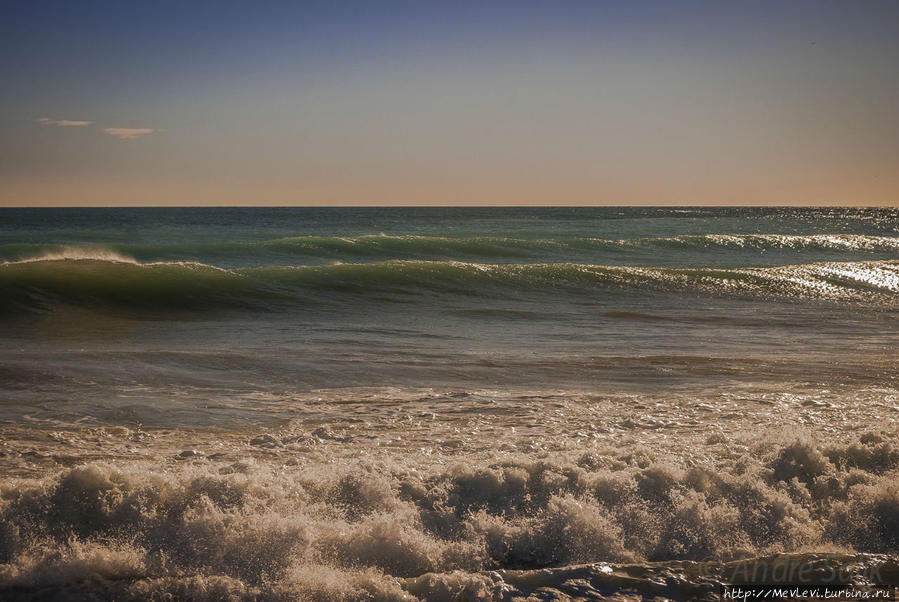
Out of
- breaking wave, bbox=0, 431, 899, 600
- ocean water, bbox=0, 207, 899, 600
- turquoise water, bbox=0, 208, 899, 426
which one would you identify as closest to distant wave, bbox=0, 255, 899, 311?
turquoise water, bbox=0, 208, 899, 426

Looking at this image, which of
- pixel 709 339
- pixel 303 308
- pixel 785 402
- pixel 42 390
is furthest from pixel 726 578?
pixel 303 308

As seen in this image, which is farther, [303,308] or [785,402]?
[303,308]

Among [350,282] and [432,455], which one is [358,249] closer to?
[350,282]

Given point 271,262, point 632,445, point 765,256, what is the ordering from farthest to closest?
point 765,256
point 271,262
point 632,445

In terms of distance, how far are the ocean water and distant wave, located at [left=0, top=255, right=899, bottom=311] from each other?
1285 mm

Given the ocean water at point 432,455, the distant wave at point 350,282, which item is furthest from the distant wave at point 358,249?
the ocean water at point 432,455

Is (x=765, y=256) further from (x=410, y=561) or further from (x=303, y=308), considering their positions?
(x=410, y=561)

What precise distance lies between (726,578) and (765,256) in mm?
28320

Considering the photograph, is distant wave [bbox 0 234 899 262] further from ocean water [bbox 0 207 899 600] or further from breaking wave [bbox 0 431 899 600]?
breaking wave [bbox 0 431 899 600]

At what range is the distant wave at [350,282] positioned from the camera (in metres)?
12.6

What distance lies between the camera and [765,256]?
94.5 ft

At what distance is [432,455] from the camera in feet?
14.7

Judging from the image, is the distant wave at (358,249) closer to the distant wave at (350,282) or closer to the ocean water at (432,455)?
the distant wave at (350,282)

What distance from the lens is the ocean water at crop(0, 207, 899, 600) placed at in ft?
10.5
